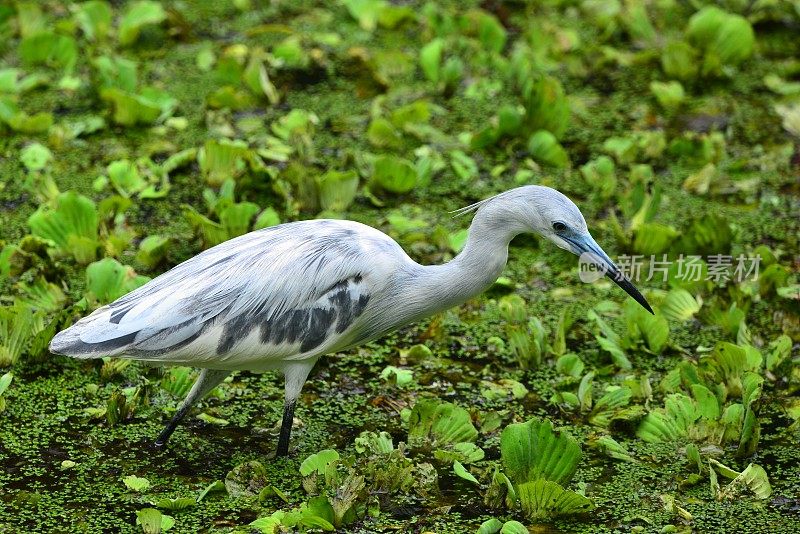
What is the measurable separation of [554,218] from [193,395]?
1475 millimetres

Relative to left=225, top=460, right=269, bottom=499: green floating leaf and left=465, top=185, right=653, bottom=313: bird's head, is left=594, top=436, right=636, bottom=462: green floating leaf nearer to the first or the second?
left=465, top=185, right=653, bottom=313: bird's head

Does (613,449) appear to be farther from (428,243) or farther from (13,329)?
(13,329)

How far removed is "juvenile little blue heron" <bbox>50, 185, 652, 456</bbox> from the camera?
435 cm

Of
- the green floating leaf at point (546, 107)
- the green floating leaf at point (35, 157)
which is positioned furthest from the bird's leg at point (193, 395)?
the green floating leaf at point (546, 107)

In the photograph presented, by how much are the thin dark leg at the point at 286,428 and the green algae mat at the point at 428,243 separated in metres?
0.04

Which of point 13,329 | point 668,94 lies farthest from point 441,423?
point 668,94

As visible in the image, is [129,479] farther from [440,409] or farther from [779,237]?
[779,237]

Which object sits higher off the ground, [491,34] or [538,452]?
[491,34]

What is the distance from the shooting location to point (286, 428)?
462 centimetres

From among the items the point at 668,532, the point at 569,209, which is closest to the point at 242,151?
the point at 569,209

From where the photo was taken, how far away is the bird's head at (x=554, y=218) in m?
4.36

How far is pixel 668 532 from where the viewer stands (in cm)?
430

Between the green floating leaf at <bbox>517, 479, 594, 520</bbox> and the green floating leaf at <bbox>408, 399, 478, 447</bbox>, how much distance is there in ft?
1.65

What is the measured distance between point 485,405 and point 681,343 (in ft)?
3.44
